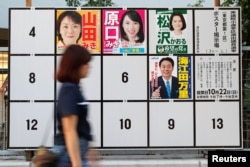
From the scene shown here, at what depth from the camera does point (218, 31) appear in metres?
8.70

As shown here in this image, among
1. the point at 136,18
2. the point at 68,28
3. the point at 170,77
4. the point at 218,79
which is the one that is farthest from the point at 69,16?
the point at 218,79

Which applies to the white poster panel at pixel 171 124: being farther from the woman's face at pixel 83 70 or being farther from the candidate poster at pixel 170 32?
the woman's face at pixel 83 70

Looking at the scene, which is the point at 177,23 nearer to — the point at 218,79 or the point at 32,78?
the point at 218,79

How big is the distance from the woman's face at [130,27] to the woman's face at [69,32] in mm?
777

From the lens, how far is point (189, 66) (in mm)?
8727

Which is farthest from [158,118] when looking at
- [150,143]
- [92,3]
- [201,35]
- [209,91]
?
[92,3]

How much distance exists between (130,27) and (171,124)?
1.78 metres

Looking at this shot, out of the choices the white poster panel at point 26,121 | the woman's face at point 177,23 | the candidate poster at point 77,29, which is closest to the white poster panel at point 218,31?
the woman's face at point 177,23

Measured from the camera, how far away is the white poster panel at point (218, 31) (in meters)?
8.70

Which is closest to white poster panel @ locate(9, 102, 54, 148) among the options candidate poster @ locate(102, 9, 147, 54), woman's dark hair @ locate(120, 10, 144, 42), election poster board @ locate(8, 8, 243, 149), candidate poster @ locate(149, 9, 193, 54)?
election poster board @ locate(8, 8, 243, 149)

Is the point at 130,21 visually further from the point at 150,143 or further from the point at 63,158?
the point at 63,158

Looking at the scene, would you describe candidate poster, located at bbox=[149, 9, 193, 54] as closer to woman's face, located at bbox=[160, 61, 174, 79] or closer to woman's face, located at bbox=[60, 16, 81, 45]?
woman's face, located at bbox=[160, 61, 174, 79]

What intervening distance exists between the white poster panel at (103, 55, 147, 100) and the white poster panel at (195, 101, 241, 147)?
1.03 meters

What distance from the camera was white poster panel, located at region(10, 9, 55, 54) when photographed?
28.4 ft
